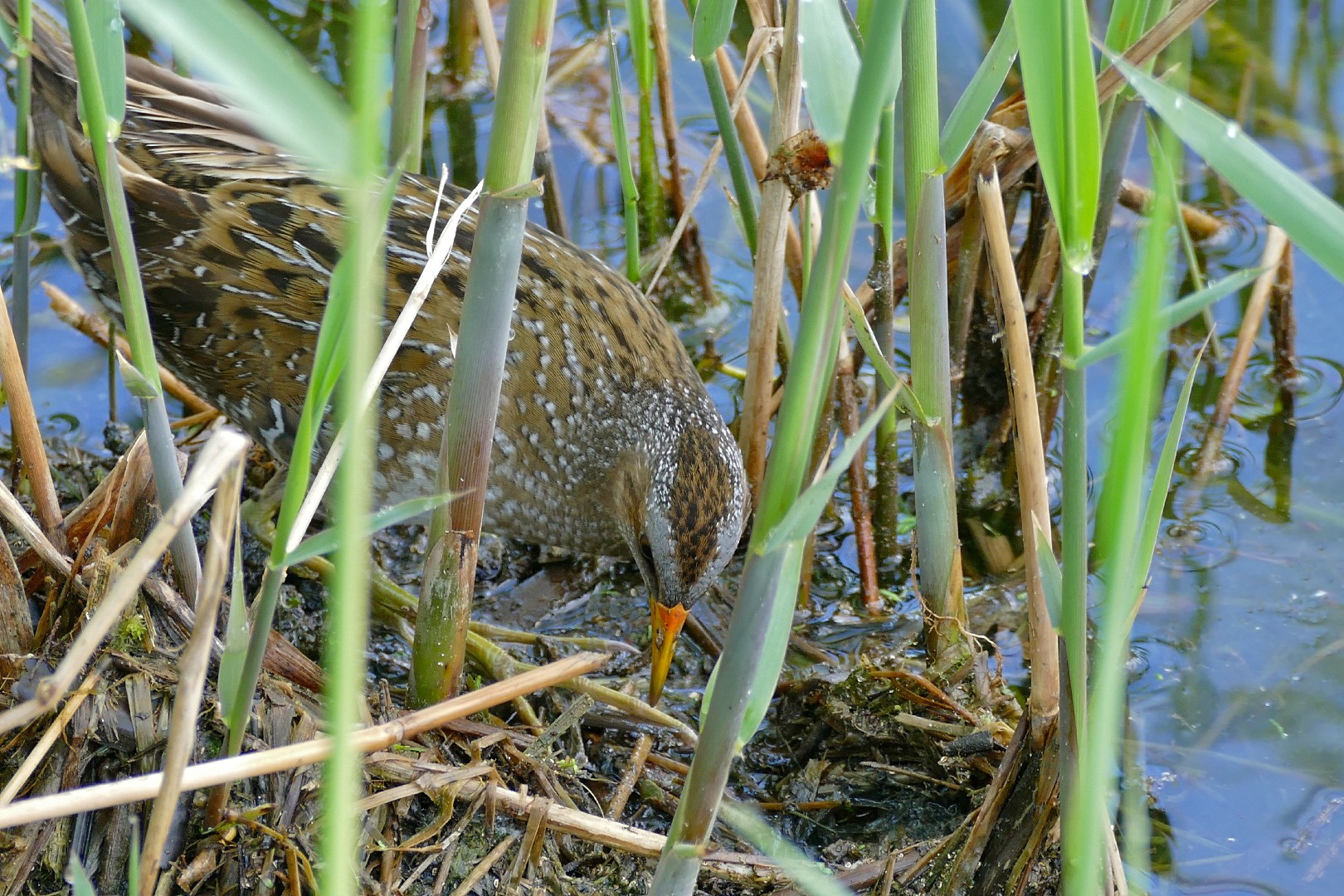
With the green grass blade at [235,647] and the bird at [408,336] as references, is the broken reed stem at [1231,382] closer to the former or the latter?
the bird at [408,336]

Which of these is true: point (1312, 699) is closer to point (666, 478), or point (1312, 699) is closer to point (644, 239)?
point (666, 478)

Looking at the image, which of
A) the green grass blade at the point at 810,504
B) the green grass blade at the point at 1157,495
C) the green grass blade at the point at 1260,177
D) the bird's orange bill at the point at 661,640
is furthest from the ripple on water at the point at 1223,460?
the green grass blade at the point at 810,504

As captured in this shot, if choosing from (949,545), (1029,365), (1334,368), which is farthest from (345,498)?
(1334,368)

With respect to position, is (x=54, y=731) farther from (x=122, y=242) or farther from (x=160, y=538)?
(x=160, y=538)

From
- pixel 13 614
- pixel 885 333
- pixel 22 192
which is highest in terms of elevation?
pixel 22 192

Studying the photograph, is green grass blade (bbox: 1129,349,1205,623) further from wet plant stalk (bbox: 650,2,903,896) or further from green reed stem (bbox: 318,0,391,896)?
green reed stem (bbox: 318,0,391,896)

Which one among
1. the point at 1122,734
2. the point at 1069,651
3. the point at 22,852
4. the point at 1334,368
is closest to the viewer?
the point at 1069,651

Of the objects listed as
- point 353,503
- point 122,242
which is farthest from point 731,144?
point 353,503
